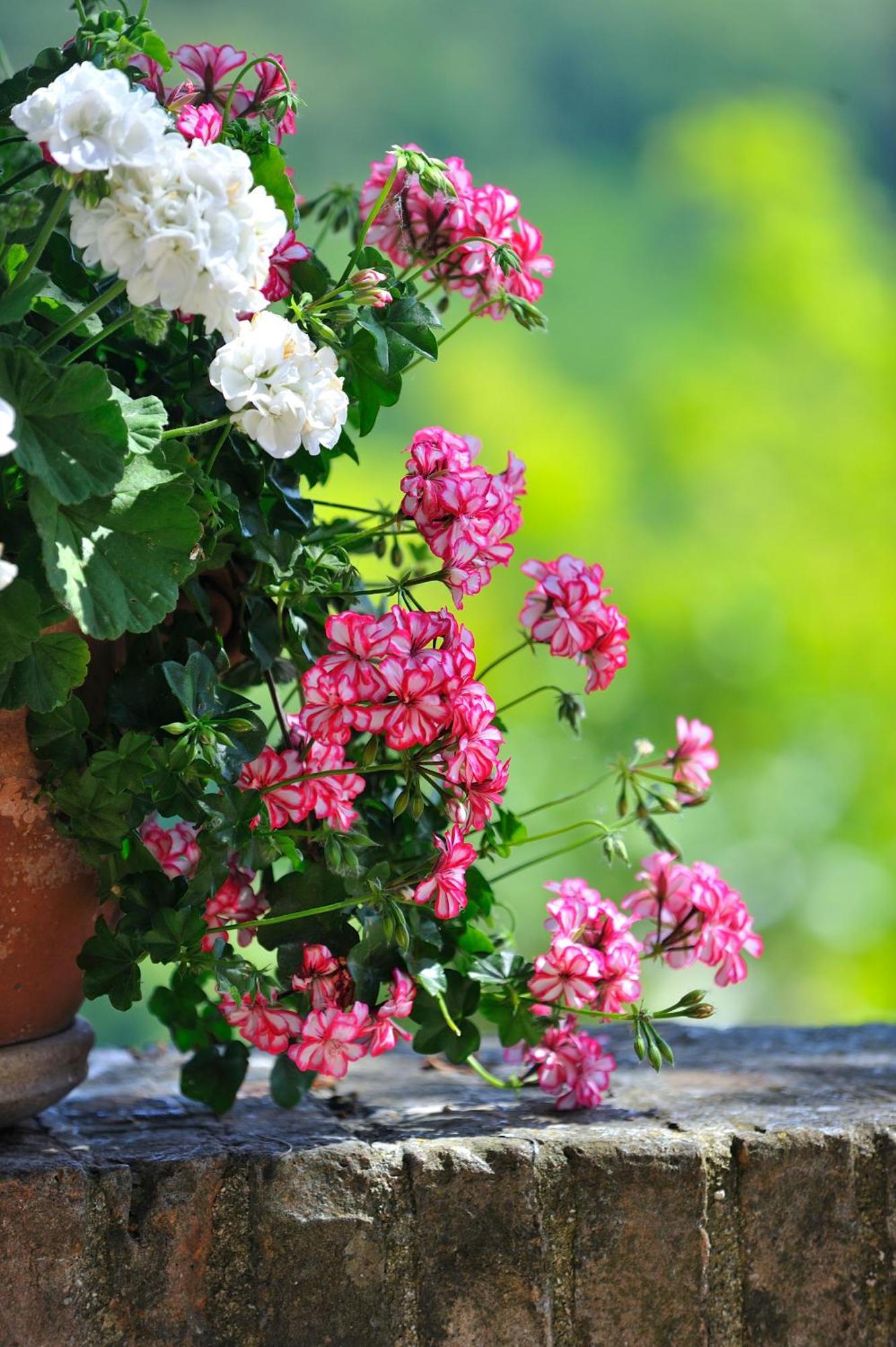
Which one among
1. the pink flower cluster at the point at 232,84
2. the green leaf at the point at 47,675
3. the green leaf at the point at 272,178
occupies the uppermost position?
the pink flower cluster at the point at 232,84

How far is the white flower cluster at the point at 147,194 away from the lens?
0.64 m

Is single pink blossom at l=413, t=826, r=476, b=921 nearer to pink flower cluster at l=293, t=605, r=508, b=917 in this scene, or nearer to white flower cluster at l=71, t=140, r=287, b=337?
pink flower cluster at l=293, t=605, r=508, b=917

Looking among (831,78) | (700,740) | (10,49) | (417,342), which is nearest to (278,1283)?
(700,740)

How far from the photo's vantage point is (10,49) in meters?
6.14

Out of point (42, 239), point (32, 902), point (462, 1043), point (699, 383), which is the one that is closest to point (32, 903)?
point (32, 902)

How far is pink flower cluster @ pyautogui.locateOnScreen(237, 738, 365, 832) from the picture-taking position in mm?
849

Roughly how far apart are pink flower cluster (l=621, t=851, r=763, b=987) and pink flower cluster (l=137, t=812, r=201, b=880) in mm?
325

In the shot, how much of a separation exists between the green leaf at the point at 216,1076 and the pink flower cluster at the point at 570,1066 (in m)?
0.22

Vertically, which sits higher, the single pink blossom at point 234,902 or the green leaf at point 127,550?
the green leaf at point 127,550

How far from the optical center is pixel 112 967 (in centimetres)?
87

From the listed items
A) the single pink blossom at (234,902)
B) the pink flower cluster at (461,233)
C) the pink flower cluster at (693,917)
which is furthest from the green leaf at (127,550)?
the pink flower cluster at (693,917)

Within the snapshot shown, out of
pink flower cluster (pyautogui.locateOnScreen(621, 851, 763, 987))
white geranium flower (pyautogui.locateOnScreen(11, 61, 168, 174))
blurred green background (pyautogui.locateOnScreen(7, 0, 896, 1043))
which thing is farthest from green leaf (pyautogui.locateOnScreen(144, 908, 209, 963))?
blurred green background (pyautogui.locateOnScreen(7, 0, 896, 1043))

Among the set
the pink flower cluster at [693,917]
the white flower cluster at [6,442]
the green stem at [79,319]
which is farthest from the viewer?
the pink flower cluster at [693,917]

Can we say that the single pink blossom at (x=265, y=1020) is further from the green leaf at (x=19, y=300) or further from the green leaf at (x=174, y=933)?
the green leaf at (x=19, y=300)
